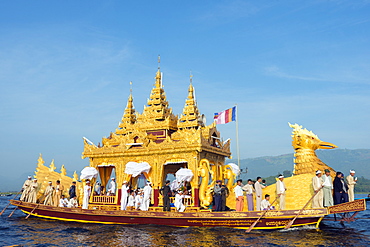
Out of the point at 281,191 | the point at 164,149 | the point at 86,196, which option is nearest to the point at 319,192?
the point at 281,191

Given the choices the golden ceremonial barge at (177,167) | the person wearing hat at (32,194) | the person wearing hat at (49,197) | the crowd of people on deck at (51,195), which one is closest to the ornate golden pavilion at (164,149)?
the golden ceremonial barge at (177,167)

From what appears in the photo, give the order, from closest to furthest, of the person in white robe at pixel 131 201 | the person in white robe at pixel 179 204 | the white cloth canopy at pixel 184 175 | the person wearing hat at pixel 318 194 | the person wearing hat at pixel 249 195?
1. the person wearing hat at pixel 318 194
2. the person wearing hat at pixel 249 195
3. the person in white robe at pixel 179 204
4. the white cloth canopy at pixel 184 175
5. the person in white robe at pixel 131 201

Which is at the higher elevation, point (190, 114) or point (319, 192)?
point (190, 114)

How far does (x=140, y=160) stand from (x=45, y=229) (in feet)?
20.1

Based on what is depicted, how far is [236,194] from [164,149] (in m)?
5.00

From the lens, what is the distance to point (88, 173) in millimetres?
21281

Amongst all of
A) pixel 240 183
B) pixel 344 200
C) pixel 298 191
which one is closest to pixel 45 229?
pixel 240 183

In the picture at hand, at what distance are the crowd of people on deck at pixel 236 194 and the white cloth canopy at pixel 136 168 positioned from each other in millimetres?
771

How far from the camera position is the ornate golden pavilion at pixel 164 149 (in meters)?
18.9

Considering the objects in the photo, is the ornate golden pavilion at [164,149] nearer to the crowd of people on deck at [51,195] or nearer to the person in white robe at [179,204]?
the person in white robe at [179,204]

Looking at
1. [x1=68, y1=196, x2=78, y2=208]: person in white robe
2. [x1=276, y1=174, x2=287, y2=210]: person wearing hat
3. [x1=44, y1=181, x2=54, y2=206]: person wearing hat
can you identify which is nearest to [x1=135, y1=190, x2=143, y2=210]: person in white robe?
[x1=68, y1=196, x2=78, y2=208]: person in white robe

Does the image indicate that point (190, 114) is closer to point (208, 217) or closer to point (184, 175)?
point (184, 175)

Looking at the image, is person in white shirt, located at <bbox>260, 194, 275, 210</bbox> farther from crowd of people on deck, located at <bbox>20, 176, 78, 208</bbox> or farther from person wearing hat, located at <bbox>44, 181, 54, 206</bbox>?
person wearing hat, located at <bbox>44, 181, 54, 206</bbox>

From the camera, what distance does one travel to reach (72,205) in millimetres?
21016
